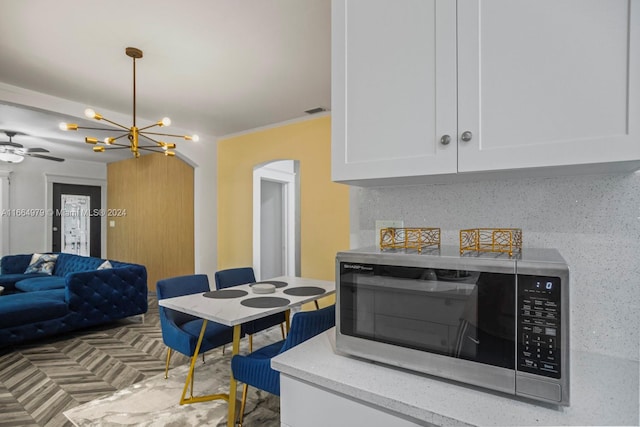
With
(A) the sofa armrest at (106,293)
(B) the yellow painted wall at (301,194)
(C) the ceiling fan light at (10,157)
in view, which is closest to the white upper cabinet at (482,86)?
(B) the yellow painted wall at (301,194)

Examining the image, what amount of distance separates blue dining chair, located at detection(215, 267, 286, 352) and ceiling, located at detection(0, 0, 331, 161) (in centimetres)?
174

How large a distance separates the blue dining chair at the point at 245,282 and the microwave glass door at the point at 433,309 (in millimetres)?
1903

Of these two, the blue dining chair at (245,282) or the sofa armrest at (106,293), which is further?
the sofa armrest at (106,293)

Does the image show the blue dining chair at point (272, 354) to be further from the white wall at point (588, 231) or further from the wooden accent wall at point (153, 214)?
the wooden accent wall at point (153, 214)

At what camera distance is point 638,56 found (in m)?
0.77

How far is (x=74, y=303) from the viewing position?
11.7 feet

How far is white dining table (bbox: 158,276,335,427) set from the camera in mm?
1940

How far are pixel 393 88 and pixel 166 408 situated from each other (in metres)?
2.40

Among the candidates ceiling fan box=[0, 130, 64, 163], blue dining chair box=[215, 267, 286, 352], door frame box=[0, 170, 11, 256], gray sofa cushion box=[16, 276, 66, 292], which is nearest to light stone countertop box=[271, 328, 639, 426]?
blue dining chair box=[215, 267, 286, 352]

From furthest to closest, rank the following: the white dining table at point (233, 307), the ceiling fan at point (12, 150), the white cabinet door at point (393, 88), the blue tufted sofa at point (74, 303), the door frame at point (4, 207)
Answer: the door frame at point (4, 207) → the ceiling fan at point (12, 150) → the blue tufted sofa at point (74, 303) → the white dining table at point (233, 307) → the white cabinet door at point (393, 88)

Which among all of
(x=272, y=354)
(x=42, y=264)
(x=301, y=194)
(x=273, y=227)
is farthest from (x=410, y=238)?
(x=42, y=264)

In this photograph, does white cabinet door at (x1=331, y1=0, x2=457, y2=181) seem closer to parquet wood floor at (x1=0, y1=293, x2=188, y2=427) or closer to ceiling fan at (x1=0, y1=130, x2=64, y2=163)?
parquet wood floor at (x1=0, y1=293, x2=188, y2=427)

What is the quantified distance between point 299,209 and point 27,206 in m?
5.47

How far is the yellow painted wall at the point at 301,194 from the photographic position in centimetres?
382
